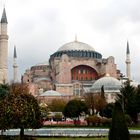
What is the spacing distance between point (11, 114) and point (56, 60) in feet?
198

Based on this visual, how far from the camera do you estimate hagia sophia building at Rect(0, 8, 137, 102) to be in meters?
66.9

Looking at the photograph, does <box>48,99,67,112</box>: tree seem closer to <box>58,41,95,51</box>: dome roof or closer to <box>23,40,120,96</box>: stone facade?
<box>23,40,120,96</box>: stone facade

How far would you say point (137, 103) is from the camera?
1449 inches

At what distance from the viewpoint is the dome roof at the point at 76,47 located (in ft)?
255

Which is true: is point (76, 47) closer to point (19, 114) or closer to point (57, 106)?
point (57, 106)

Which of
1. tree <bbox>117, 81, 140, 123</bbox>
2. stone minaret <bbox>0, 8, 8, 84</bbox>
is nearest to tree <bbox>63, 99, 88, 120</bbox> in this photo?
tree <bbox>117, 81, 140, 123</bbox>

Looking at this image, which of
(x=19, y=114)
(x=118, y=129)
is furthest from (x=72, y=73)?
(x=118, y=129)

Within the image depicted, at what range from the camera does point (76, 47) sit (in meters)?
78.1

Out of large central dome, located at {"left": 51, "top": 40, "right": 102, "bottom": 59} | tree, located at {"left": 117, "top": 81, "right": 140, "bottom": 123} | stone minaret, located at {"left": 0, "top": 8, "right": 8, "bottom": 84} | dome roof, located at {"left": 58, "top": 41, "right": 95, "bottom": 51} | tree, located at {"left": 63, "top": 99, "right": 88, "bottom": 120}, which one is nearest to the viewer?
tree, located at {"left": 117, "top": 81, "right": 140, "bottom": 123}

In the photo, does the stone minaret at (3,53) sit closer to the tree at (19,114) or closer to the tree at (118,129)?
the tree at (19,114)

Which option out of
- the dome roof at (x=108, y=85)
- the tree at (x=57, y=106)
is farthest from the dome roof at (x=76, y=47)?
the tree at (x=57, y=106)

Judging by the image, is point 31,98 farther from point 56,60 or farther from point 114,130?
point 56,60

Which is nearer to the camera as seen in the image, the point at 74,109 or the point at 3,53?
the point at 74,109

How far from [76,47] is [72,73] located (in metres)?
6.04
